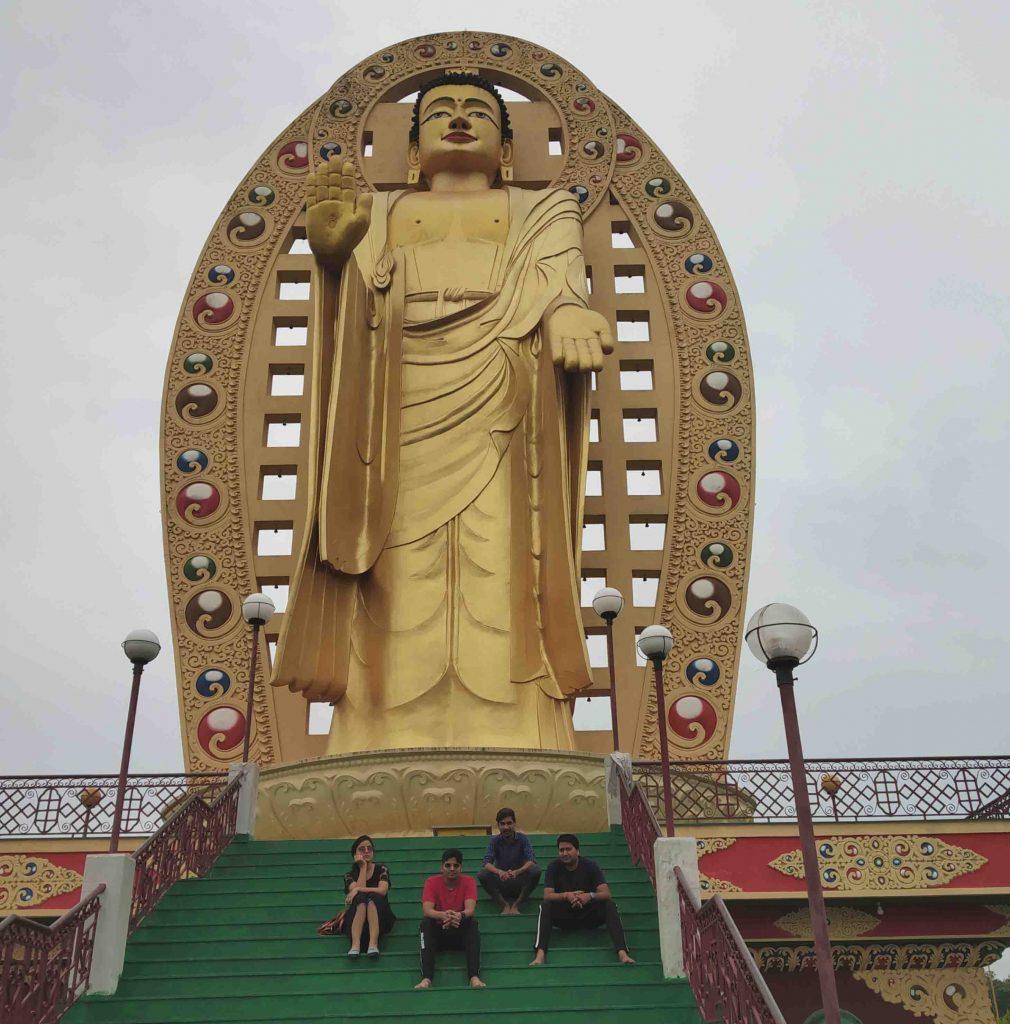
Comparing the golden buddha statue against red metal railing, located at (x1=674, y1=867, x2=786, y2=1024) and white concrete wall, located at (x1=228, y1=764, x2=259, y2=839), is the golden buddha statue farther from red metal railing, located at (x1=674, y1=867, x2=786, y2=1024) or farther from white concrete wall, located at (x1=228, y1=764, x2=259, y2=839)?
red metal railing, located at (x1=674, y1=867, x2=786, y2=1024)

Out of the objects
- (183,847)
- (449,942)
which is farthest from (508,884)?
(183,847)

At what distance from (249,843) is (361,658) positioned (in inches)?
77.3

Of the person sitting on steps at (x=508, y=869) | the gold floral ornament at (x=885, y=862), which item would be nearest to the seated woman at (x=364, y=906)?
the person sitting on steps at (x=508, y=869)

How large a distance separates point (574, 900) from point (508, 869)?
472 mm

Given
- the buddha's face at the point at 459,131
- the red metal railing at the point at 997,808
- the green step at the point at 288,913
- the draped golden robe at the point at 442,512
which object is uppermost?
the buddha's face at the point at 459,131

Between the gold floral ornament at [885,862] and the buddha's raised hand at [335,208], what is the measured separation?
14.8 feet

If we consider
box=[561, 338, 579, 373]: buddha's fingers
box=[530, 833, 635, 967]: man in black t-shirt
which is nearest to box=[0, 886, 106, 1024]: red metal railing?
box=[530, 833, 635, 967]: man in black t-shirt

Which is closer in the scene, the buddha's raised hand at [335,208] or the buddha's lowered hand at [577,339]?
the buddha's raised hand at [335,208]

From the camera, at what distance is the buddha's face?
10.4 meters

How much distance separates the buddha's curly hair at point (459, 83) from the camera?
1061cm

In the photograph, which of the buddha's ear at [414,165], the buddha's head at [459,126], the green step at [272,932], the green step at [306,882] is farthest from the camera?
the buddha's ear at [414,165]

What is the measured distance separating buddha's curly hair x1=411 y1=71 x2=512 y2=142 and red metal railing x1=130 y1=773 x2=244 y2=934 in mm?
6336

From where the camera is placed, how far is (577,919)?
507 cm

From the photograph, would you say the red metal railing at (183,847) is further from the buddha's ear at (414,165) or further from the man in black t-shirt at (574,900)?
the buddha's ear at (414,165)
